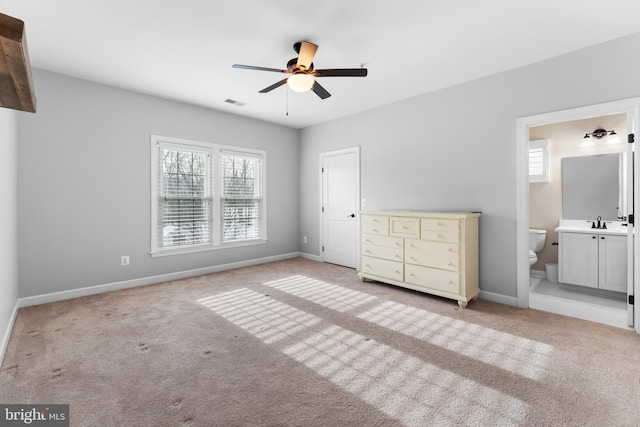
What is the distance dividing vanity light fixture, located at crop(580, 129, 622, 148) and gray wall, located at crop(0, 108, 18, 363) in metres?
6.52

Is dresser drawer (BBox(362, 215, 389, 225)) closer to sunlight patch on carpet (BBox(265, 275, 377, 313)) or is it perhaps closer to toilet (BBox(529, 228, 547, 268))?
sunlight patch on carpet (BBox(265, 275, 377, 313))

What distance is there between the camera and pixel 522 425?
5.23 ft

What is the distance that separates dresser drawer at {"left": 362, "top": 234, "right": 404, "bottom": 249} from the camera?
389 cm

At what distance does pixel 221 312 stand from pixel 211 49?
2.75 metres

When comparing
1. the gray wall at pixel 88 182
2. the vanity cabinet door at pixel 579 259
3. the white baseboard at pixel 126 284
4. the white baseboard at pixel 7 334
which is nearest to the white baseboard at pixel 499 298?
the vanity cabinet door at pixel 579 259

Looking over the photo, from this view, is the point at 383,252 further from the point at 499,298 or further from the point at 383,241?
the point at 499,298

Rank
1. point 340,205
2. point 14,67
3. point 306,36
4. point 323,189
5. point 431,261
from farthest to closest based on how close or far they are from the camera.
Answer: point 323,189, point 340,205, point 431,261, point 306,36, point 14,67

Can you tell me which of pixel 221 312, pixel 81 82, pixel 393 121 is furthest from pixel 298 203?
pixel 81 82

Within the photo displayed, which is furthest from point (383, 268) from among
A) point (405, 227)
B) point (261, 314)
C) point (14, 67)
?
point (14, 67)

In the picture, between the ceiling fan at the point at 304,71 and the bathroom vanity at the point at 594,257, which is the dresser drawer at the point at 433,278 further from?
the ceiling fan at the point at 304,71

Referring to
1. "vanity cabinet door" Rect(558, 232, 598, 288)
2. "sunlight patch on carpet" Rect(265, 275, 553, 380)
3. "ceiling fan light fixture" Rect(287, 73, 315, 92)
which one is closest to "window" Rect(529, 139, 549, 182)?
"vanity cabinet door" Rect(558, 232, 598, 288)

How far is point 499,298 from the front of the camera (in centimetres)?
347

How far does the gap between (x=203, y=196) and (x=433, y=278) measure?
12.1ft

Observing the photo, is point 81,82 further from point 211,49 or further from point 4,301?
point 4,301
